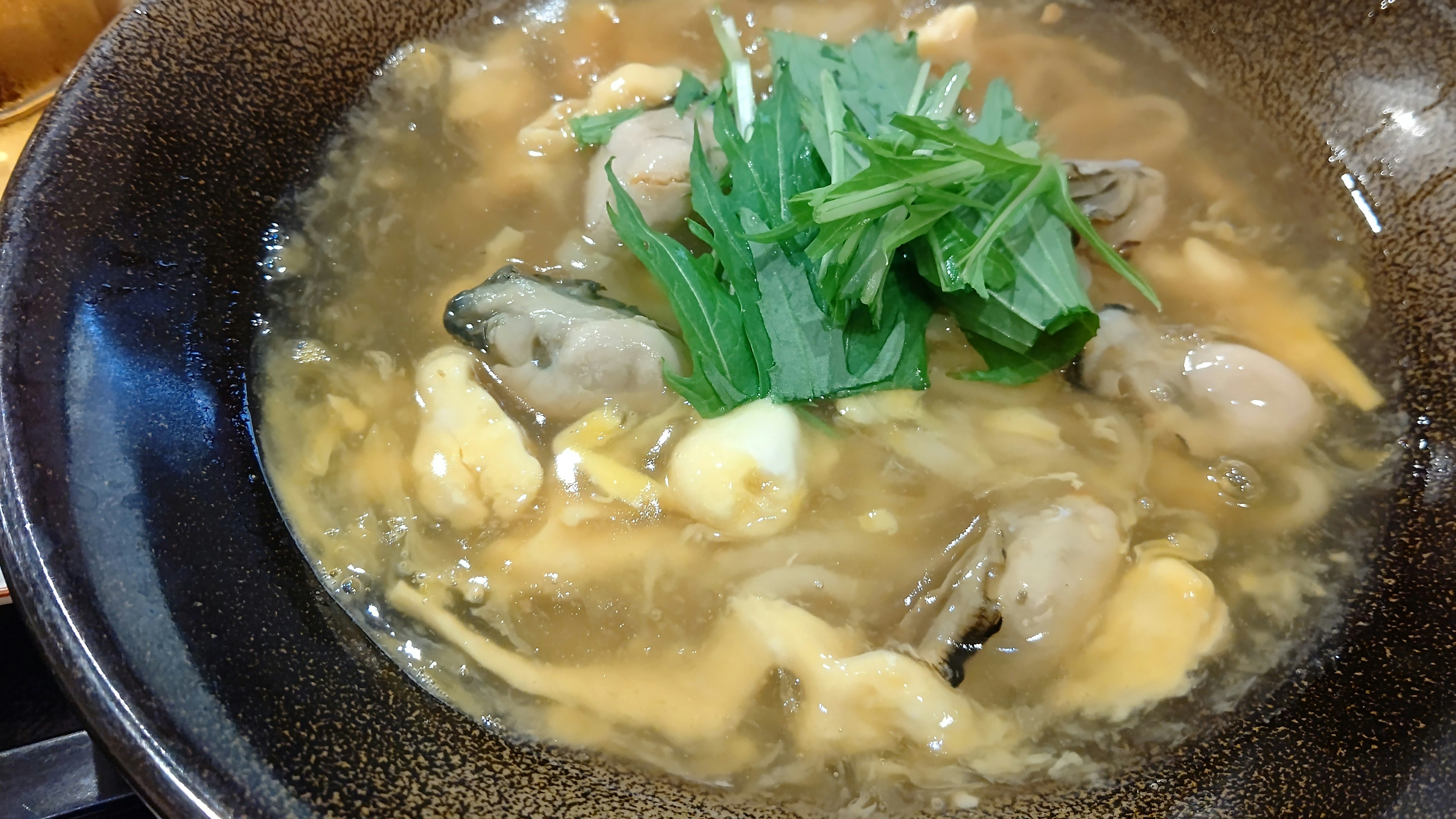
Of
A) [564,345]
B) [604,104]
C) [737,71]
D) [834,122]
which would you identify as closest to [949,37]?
[737,71]

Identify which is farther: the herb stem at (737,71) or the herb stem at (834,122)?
the herb stem at (737,71)

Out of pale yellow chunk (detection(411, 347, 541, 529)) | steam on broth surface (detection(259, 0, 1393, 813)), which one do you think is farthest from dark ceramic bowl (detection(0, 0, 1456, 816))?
pale yellow chunk (detection(411, 347, 541, 529))

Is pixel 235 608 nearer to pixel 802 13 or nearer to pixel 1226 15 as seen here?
pixel 802 13

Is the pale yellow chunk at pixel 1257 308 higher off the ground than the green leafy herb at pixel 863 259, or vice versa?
the green leafy herb at pixel 863 259

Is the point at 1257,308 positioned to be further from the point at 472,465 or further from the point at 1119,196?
the point at 472,465

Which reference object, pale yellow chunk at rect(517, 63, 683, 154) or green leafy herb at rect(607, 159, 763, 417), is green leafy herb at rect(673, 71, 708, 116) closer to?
pale yellow chunk at rect(517, 63, 683, 154)

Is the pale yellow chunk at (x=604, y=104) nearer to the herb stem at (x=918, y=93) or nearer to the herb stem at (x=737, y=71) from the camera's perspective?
the herb stem at (x=737, y=71)

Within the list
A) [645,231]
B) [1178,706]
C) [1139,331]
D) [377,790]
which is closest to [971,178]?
[1139,331]

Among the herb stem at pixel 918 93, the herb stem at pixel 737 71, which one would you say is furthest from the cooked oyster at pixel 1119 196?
the herb stem at pixel 737 71
